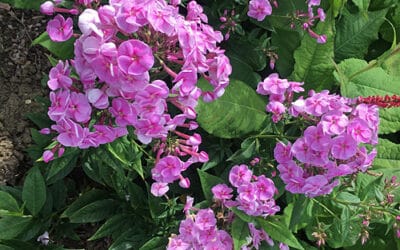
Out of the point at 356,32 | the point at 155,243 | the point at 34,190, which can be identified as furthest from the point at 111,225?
the point at 356,32

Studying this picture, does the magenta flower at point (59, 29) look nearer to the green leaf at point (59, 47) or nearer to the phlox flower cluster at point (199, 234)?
the green leaf at point (59, 47)

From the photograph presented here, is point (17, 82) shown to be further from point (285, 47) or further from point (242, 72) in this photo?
point (285, 47)

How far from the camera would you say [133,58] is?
5.38 ft

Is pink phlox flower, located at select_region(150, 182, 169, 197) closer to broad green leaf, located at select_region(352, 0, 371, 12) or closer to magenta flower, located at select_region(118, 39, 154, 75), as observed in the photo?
magenta flower, located at select_region(118, 39, 154, 75)

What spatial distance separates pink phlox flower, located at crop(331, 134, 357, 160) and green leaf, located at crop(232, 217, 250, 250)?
1.72 ft

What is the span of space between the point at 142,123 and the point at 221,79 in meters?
0.32

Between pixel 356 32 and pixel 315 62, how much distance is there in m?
0.42

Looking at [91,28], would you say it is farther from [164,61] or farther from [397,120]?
[397,120]

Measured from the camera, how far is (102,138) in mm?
1871

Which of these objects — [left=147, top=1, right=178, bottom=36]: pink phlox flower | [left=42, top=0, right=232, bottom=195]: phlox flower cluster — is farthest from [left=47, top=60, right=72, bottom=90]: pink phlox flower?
[left=147, top=1, right=178, bottom=36]: pink phlox flower

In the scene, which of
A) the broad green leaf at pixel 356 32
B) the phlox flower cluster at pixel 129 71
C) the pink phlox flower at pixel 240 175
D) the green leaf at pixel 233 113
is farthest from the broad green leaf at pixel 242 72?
the phlox flower cluster at pixel 129 71

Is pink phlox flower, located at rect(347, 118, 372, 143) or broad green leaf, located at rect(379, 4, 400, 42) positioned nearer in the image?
pink phlox flower, located at rect(347, 118, 372, 143)

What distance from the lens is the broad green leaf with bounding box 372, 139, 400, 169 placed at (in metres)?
2.91

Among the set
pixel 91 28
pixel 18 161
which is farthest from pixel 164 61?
pixel 18 161
